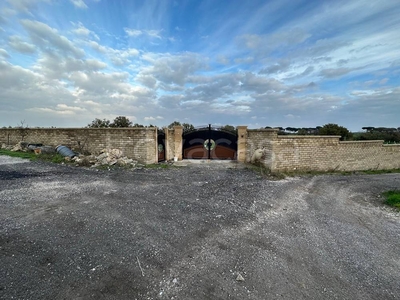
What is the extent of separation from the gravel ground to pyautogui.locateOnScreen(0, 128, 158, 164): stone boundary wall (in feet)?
13.9

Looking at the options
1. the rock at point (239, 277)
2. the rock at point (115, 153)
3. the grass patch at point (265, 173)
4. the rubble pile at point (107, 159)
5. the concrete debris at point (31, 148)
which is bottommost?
the rock at point (239, 277)

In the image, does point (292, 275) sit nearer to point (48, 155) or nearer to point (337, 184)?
point (337, 184)

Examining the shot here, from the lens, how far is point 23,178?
7082 millimetres

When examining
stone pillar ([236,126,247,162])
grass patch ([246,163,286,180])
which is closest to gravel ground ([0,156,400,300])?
grass patch ([246,163,286,180])

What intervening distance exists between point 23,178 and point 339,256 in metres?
9.82

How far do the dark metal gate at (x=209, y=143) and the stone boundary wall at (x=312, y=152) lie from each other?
133cm

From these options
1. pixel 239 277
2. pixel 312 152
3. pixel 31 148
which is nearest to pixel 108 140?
pixel 31 148

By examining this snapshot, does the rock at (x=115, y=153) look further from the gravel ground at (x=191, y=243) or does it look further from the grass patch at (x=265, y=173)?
the grass patch at (x=265, y=173)


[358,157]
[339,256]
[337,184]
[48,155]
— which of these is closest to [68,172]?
[48,155]

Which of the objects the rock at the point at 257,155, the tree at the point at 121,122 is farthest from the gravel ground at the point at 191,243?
the tree at the point at 121,122

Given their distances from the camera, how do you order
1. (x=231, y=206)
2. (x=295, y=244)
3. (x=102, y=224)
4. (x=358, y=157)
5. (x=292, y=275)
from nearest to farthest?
(x=292, y=275)
(x=295, y=244)
(x=102, y=224)
(x=231, y=206)
(x=358, y=157)

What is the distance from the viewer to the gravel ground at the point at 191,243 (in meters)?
2.46

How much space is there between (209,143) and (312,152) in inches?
238

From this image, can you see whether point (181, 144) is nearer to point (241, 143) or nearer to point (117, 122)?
point (241, 143)
